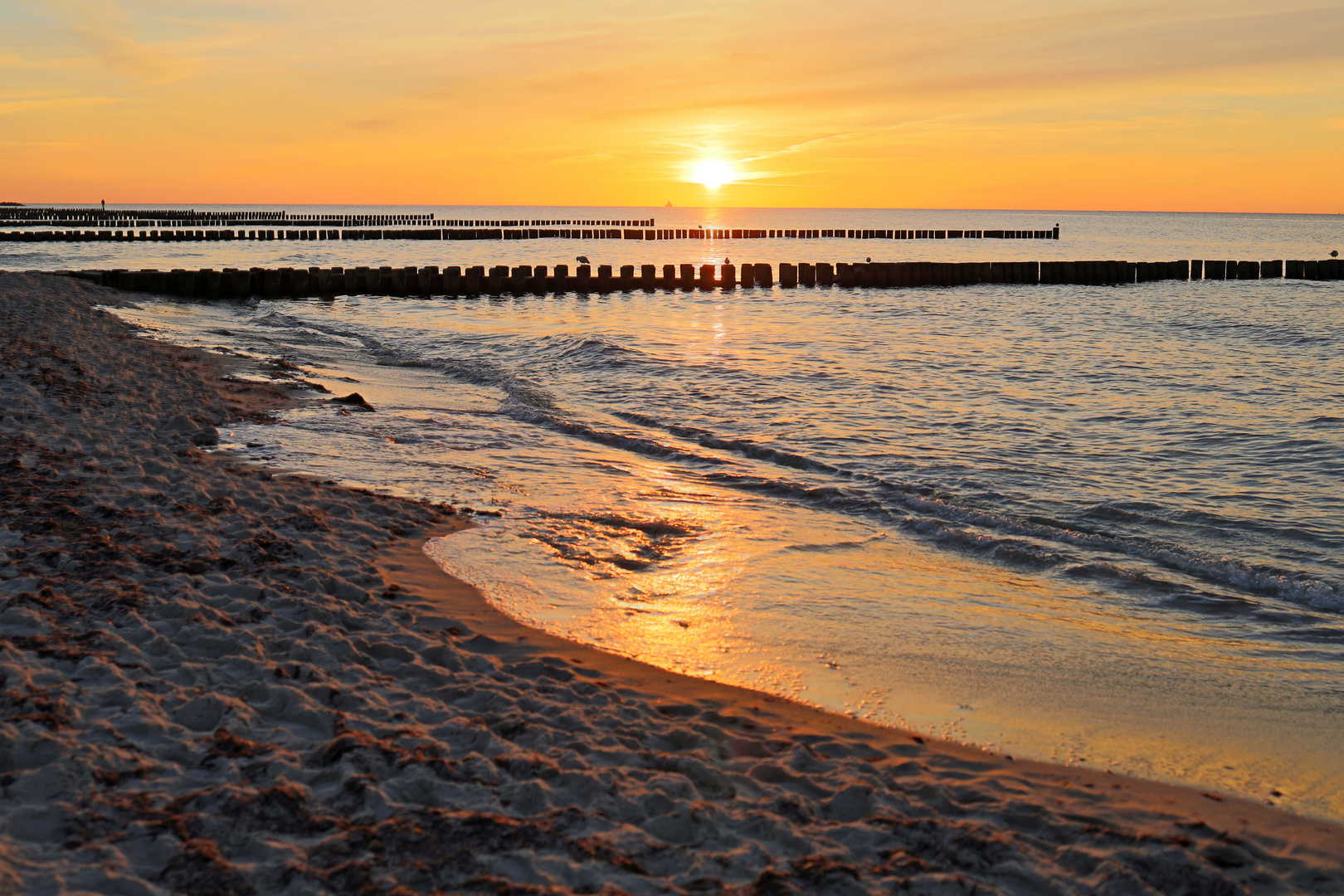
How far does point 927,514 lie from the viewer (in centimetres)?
815

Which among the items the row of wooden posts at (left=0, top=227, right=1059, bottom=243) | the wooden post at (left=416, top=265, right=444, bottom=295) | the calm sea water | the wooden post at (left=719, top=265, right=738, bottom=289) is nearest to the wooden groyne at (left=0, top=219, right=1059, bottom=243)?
the row of wooden posts at (left=0, top=227, right=1059, bottom=243)

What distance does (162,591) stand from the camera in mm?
5094

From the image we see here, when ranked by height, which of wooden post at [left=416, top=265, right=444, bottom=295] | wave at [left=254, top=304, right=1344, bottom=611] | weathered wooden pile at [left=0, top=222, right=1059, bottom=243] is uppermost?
weathered wooden pile at [left=0, top=222, right=1059, bottom=243]

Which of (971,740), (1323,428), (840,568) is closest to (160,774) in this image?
(971,740)

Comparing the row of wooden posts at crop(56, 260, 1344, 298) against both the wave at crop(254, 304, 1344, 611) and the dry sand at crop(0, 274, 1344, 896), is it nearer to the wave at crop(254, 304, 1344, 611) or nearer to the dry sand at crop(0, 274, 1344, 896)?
the wave at crop(254, 304, 1344, 611)

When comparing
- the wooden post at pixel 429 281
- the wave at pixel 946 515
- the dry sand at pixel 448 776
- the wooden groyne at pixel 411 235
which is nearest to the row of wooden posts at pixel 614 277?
the wooden post at pixel 429 281

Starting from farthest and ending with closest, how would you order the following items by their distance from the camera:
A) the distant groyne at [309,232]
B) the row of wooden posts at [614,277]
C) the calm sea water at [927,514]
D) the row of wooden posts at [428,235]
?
the distant groyne at [309,232] < the row of wooden posts at [428,235] < the row of wooden posts at [614,277] < the calm sea water at [927,514]

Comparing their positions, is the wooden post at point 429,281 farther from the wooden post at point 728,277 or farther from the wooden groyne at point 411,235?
the wooden groyne at point 411,235

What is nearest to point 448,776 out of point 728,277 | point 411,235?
point 728,277

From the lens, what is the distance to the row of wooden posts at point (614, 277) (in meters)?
28.5

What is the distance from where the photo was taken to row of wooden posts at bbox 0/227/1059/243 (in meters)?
59.6

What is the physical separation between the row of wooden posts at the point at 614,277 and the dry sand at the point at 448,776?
25.5 m

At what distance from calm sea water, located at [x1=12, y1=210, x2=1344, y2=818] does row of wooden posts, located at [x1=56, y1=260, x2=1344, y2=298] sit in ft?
30.0

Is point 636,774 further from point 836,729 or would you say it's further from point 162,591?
point 162,591
